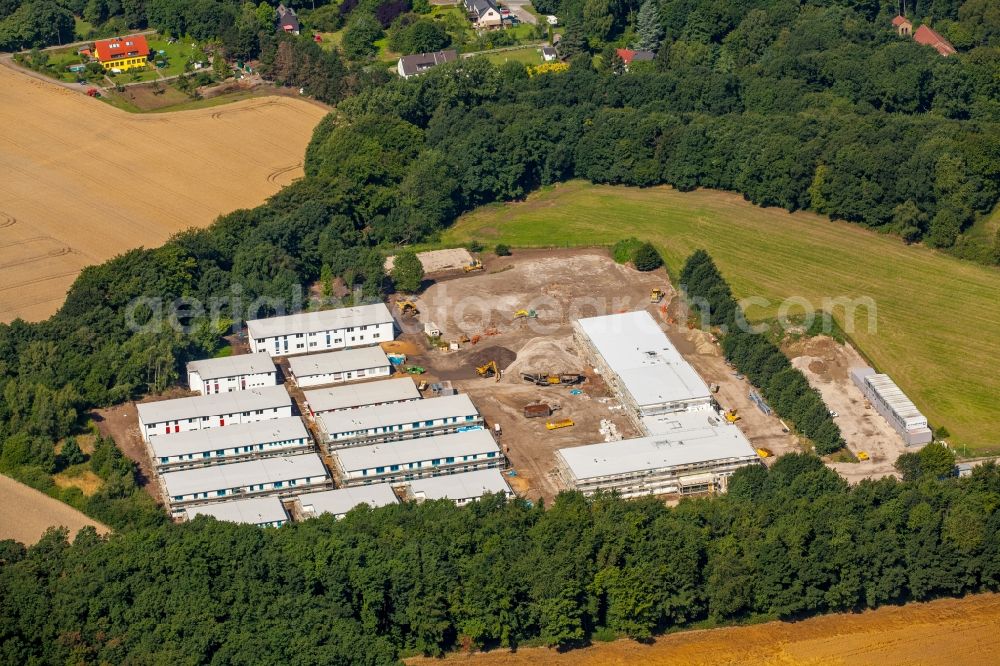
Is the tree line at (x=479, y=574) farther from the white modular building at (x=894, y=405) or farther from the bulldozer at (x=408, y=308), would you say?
the bulldozer at (x=408, y=308)

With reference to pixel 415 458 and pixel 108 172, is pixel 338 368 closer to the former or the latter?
pixel 415 458

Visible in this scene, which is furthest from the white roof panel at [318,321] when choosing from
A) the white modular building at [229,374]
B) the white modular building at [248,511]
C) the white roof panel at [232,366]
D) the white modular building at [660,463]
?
the white modular building at [660,463]

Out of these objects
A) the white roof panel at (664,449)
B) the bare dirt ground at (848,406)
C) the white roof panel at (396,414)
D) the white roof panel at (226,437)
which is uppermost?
the white roof panel at (664,449)

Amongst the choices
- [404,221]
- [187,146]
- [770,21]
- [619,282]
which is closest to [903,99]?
[770,21]

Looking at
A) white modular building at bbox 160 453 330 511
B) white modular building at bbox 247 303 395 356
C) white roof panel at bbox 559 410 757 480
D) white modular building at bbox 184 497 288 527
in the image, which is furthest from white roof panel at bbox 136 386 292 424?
white roof panel at bbox 559 410 757 480

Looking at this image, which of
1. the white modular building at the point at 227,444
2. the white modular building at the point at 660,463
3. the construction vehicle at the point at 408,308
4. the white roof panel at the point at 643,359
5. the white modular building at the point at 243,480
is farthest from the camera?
the construction vehicle at the point at 408,308

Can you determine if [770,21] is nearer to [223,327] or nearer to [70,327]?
[223,327]

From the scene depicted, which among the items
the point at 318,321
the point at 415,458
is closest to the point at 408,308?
the point at 318,321
